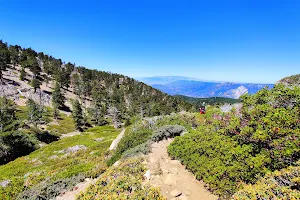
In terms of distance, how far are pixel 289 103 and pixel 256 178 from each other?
171 inches

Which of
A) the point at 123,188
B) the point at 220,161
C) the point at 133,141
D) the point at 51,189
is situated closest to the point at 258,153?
the point at 220,161

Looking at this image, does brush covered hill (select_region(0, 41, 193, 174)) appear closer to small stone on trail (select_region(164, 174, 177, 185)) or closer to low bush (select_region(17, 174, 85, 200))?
low bush (select_region(17, 174, 85, 200))

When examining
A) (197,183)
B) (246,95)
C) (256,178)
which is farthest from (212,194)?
(246,95)

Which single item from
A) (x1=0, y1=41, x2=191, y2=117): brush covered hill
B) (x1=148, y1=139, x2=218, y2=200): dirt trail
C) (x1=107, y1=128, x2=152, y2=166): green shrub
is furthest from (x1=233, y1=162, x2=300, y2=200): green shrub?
(x1=0, y1=41, x2=191, y2=117): brush covered hill

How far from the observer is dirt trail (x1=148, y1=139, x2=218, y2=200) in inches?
330

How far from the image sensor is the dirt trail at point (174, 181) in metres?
8.39

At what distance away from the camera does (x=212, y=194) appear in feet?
27.8

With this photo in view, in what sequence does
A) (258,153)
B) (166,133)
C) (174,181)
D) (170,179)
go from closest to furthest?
(258,153), (174,181), (170,179), (166,133)

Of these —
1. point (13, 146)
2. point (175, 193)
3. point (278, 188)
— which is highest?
point (278, 188)

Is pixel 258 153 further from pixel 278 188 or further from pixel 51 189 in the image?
pixel 51 189

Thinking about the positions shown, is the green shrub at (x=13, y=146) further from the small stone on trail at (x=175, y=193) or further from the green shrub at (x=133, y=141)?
the small stone on trail at (x=175, y=193)

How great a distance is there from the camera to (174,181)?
9383mm

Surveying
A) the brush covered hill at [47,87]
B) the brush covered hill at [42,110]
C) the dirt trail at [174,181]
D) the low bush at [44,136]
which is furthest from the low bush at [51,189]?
the brush covered hill at [47,87]

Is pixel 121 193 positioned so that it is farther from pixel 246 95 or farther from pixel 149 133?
pixel 149 133
